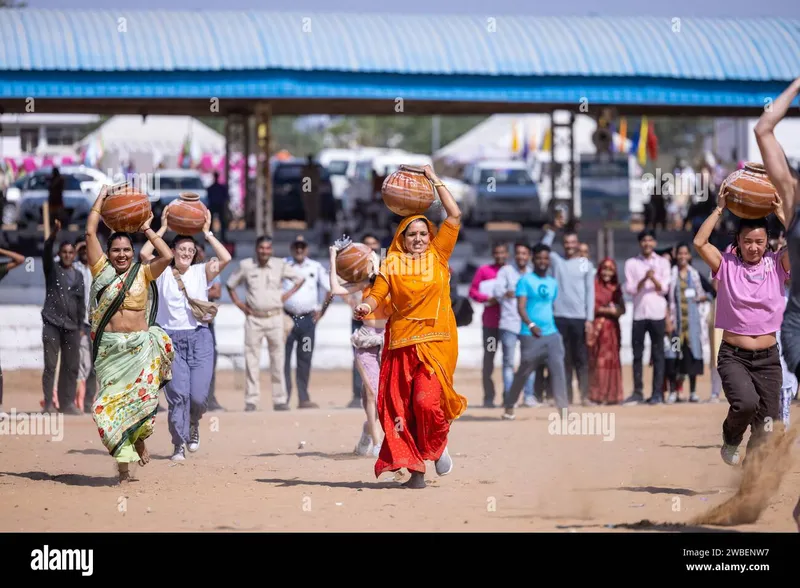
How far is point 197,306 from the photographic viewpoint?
1080 centimetres

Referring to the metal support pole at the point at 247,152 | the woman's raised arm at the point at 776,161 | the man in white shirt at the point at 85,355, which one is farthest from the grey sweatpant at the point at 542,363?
the metal support pole at the point at 247,152

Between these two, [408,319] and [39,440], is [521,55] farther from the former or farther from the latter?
[408,319]

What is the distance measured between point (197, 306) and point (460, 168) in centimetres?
3444

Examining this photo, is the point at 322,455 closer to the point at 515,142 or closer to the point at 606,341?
the point at 606,341

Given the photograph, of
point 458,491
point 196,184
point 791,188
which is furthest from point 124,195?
point 196,184

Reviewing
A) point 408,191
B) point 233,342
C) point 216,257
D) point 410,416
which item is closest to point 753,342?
point 410,416

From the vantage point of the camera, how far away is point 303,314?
15.3 m

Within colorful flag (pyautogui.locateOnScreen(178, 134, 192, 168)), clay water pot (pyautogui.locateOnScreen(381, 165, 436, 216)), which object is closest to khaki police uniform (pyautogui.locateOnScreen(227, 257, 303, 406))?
clay water pot (pyautogui.locateOnScreen(381, 165, 436, 216))

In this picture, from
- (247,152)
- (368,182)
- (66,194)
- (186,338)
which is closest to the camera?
(186,338)

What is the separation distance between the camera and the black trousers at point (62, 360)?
14023mm

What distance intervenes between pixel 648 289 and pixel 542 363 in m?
1.95

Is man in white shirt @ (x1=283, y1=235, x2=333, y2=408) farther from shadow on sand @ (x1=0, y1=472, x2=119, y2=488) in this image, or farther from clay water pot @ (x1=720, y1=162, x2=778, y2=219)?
clay water pot @ (x1=720, y1=162, x2=778, y2=219)
